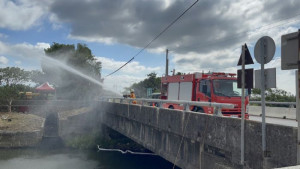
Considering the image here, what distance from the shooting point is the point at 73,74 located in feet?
144

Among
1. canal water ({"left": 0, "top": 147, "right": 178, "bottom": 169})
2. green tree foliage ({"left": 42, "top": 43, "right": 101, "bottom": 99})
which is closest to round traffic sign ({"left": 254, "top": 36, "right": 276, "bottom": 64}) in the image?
canal water ({"left": 0, "top": 147, "right": 178, "bottom": 169})

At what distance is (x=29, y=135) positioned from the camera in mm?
25016

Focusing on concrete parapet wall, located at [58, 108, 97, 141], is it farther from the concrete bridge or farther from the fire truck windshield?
the fire truck windshield

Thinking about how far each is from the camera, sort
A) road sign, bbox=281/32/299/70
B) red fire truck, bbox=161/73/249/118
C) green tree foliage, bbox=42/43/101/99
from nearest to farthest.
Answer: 1. road sign, bbox=281/32/299/70
2. red fire truck, bbox=161/73/249/118
3. green tree foliage, bbox=42/43/101/99

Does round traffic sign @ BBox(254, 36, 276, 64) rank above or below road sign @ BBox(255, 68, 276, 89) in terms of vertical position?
above

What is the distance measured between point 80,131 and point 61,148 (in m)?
3.19

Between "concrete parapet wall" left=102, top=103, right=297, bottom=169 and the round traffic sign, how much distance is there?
55.2 inches

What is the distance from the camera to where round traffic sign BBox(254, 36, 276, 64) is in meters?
5.41

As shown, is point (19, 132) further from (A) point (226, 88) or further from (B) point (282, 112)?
(B) point (282, 112)

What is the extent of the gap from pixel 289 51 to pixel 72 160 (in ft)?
60.8

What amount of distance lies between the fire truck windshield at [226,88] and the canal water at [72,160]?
731 cm

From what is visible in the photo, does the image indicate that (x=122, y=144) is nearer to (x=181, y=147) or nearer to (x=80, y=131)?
(x=80, y=131)

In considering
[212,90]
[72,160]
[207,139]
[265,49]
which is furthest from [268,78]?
[72,160]

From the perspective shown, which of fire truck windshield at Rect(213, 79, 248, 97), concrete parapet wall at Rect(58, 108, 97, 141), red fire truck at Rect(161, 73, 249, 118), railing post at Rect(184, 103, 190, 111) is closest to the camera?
railing post at Rect(184, 103, 190, 111)
